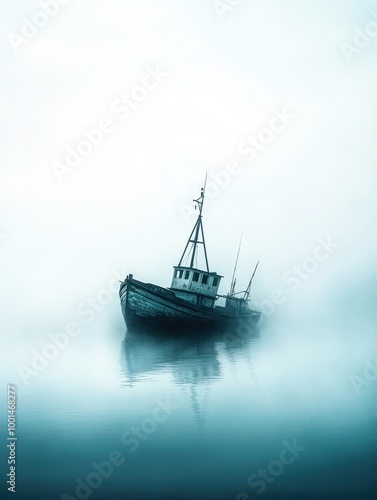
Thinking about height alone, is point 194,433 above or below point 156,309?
below

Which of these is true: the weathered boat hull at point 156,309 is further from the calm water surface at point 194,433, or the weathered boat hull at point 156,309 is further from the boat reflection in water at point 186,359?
the calm water surface at point 194,433

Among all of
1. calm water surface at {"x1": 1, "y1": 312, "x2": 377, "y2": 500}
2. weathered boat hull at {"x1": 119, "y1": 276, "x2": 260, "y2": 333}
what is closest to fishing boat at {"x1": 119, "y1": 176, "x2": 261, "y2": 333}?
weathered boat hull at {"x1": 119, "y1": 276, "x2": 260, "y2": 333}

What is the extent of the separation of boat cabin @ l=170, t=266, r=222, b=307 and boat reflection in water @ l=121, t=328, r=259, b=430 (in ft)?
10.3

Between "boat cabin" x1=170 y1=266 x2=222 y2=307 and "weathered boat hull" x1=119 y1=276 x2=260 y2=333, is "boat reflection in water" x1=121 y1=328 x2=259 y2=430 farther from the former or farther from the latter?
"boat cabin" x1=170 y1=266 x2=222 y2=307

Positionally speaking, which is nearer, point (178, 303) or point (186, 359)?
point (186, 359)

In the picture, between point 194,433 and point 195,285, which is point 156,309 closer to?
point 195,285

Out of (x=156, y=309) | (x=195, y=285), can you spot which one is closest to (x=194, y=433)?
(x=156, y=309)

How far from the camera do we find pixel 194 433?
1148cm

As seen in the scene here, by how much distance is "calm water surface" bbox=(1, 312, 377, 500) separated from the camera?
8812 millimetres

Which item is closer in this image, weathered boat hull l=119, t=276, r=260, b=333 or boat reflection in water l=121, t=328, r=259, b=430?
boat reflection in water l=121, t=328, r=259, b=430

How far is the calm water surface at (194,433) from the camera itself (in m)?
8.81

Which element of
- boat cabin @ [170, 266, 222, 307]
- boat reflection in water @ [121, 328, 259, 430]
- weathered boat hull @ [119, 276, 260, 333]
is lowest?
boat reflection in water @ [121, 328, 259, 430]

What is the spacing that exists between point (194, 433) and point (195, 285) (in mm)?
26716

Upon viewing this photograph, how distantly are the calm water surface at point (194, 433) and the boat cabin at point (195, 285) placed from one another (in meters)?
16.2
